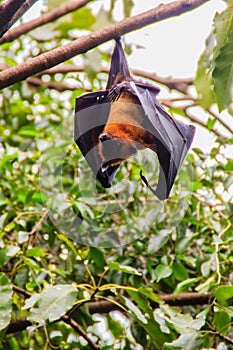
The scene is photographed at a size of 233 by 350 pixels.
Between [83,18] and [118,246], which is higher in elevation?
[83,18]

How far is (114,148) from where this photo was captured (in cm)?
255

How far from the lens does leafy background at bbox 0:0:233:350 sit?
2.27m

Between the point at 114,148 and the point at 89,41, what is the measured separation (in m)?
0.62

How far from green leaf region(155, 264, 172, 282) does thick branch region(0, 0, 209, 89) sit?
1071 mm

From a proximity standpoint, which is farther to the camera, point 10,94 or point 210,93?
point 10,94

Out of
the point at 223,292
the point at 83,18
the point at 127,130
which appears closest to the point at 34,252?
the point at 127,130

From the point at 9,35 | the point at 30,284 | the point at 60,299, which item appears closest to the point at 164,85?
the point at 9,35

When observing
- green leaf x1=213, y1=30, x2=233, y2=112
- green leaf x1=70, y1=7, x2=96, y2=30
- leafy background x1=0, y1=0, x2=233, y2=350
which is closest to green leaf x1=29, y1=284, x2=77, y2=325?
leafy background x1=0, y1=0, x2=233, y2=350

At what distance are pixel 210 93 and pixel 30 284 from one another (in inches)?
48.3

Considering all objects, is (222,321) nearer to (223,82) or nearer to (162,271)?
(162,271)

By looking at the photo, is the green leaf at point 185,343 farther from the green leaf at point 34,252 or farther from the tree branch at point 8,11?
the tree branch at point 8,11

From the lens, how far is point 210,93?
8.67 ft

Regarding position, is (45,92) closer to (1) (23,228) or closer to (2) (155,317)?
(1) (23,228)

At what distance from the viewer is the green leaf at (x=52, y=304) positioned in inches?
85.4
